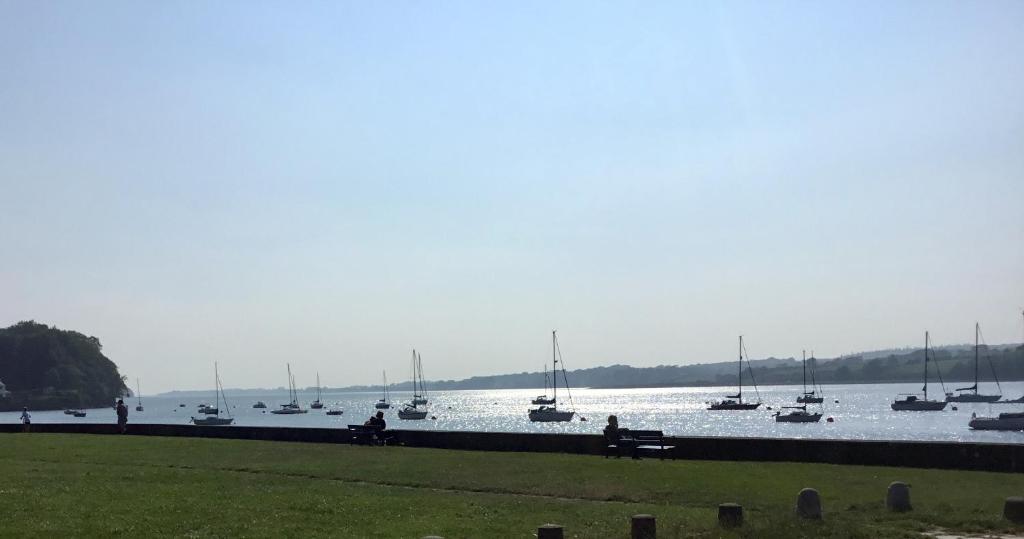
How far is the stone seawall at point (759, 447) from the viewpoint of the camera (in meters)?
18.6

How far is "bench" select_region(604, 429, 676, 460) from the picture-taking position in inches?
884

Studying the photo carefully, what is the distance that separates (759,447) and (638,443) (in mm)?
2914

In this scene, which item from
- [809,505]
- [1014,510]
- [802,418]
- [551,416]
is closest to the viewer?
[1014,510]

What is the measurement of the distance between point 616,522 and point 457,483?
18.3 feet

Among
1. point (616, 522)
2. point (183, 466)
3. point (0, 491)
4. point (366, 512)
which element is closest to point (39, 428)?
point (183, 466)

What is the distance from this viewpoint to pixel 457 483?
59.7ft

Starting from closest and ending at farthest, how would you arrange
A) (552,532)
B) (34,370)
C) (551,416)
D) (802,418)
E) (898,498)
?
(552,532), (898,498), (802,418), (551,416), (34,370)

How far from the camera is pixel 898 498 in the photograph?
13711mm

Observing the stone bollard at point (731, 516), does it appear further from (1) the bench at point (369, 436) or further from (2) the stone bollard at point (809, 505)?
(1) the bench at point (369, 436)

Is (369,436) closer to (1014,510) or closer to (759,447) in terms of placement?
(759,447)

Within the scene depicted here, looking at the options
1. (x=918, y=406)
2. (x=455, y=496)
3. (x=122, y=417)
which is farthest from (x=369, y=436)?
(x=918, y=406)


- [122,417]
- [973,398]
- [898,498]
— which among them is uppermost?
[898,498]

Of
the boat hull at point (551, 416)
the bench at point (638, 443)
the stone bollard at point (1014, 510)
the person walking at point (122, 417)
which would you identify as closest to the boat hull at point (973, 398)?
the boat hull at point (551, 416)

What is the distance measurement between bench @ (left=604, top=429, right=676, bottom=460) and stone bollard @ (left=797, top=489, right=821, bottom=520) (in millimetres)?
9560
